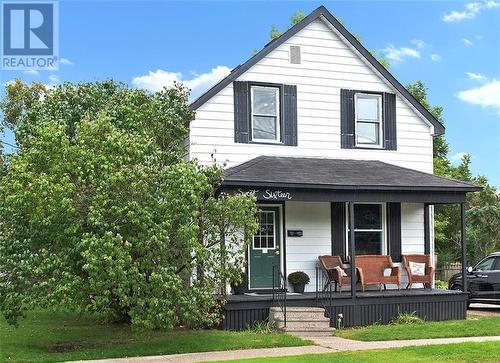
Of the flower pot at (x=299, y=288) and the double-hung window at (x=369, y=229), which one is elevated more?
the double-hung window at (x=369, y=229)

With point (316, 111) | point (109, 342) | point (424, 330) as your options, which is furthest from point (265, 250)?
point (109, 342)

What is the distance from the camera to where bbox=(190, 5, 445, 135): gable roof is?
1616 cm

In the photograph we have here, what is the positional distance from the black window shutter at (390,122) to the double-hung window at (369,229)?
1802 mm

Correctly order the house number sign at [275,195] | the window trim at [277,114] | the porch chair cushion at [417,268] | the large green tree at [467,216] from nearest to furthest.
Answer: the house number sign at [275,195], the window trim at [277,114], the porch chair cushion at [417,268], the large green tree at [467,216]

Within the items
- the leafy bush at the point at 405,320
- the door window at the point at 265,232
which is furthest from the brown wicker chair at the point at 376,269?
the door window at the point at 265,232

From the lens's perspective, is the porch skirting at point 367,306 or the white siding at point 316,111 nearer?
the porch skirting at point 367,306

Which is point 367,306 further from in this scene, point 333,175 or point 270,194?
point 270,194

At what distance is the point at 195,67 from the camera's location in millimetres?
21031

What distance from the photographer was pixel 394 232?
17562 mm

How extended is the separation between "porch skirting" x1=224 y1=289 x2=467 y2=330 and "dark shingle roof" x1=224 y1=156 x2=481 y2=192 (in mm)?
2479

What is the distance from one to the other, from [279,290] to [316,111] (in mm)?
4783

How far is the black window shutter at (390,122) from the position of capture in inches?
714

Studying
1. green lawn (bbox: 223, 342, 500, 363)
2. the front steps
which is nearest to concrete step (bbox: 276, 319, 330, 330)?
the front steps

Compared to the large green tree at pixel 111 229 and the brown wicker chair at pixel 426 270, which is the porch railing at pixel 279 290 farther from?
the brown wicker chair at pixel 426 270
